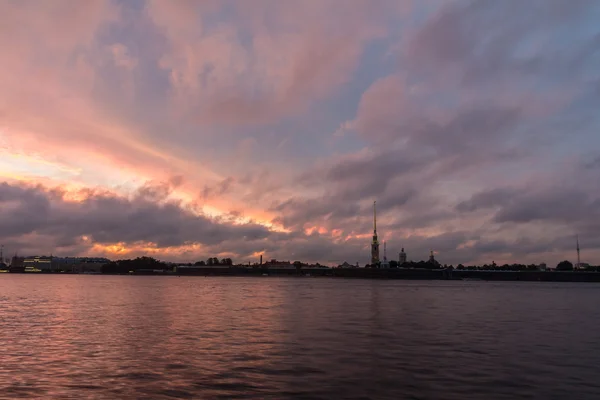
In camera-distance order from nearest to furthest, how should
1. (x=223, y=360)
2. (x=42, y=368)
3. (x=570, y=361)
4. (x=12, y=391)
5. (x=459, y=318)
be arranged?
(x=12, y=391), (x=42, y=368), (x=223, y=360), (x=570, y=361), (x=459, y=318)

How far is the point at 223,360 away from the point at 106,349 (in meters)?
9.16

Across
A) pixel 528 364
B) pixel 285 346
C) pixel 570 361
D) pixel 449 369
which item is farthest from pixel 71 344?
pixel 570 361

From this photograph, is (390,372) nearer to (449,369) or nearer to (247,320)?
(449,369)

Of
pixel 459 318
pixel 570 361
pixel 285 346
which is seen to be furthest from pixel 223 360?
pixel 459 318

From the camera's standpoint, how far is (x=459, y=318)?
5875cm

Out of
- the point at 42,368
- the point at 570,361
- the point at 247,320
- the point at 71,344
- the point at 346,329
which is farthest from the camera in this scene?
the point at 247,320

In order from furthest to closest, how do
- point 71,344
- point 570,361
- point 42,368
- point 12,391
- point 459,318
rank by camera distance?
point 459,318 → point 71,344 → point 570,361 → point 42,368 → point 12,391

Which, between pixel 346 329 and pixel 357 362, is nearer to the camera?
pixel 357 362

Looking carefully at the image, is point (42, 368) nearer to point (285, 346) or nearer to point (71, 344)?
point (71, 344)

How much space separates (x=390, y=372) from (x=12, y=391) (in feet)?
60.9

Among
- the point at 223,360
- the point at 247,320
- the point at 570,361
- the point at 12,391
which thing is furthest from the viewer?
the point at 247,320

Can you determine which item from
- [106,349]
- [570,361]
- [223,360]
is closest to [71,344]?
[106,349]

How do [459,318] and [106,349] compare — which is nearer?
[106,349]

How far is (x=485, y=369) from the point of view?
28391 mm
